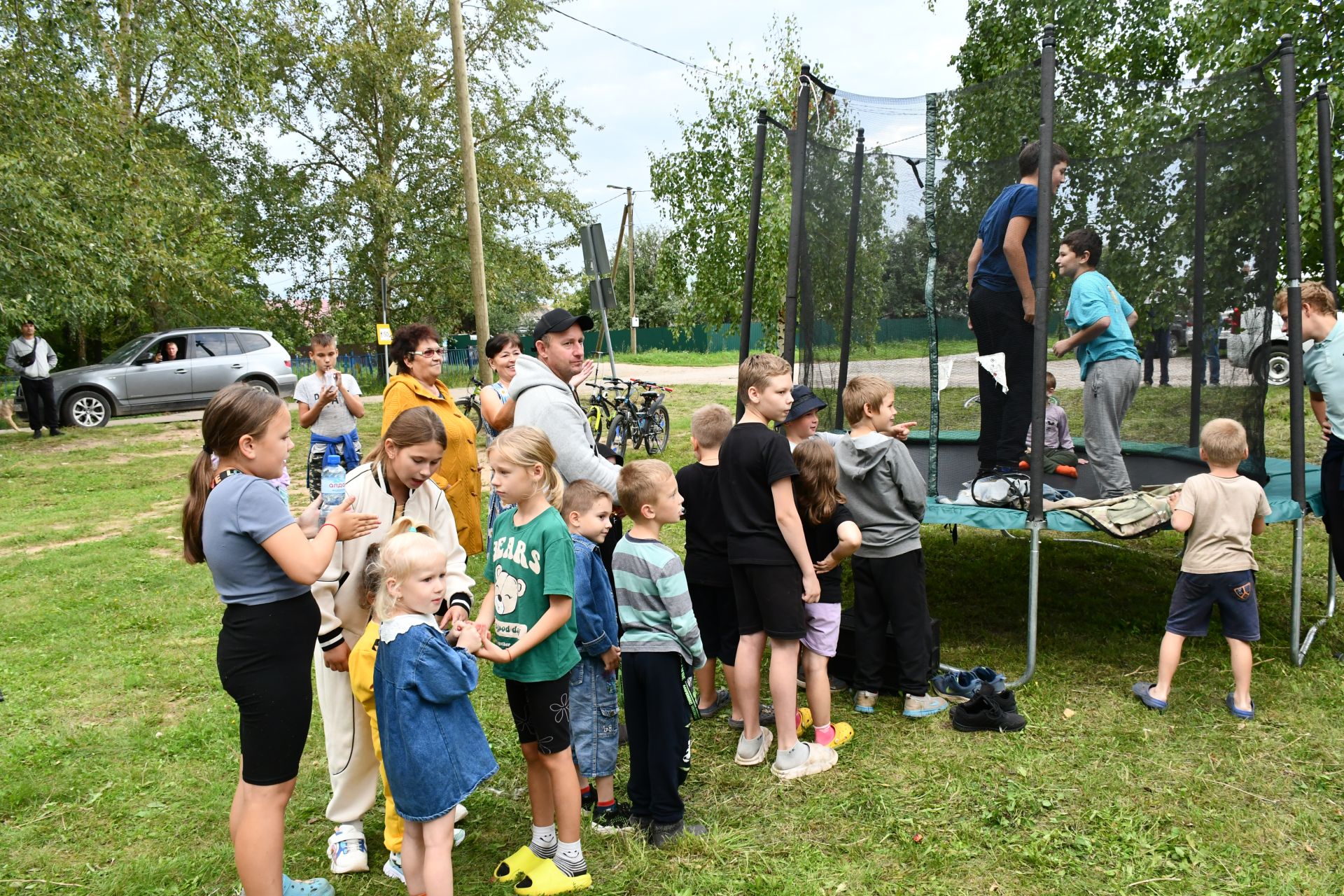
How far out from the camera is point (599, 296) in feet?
28.7

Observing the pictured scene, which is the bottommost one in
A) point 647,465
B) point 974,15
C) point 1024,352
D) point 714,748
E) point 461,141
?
point 714,748

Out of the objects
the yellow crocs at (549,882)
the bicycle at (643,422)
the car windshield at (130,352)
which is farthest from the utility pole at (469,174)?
the car windshield at (130,352)

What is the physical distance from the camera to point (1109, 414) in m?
4.80

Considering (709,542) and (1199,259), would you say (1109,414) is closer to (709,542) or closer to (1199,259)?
(1199,259)

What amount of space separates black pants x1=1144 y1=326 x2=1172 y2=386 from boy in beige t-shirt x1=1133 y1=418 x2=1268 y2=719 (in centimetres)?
135

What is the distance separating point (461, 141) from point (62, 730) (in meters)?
8.45

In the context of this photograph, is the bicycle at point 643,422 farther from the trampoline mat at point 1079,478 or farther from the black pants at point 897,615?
the black pants at point 897,615

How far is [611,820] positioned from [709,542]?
1.19 m

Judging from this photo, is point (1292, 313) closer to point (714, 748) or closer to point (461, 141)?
point (714, 748)

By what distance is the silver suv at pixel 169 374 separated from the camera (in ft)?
52.2

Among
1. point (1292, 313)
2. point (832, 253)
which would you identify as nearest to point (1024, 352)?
point (1292, 313)

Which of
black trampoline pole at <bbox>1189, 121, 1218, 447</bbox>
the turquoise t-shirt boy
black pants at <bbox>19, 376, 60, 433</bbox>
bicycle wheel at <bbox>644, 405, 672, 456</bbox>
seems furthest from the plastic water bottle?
black pants at <bbox>19, 376, 60, 433</bbox>

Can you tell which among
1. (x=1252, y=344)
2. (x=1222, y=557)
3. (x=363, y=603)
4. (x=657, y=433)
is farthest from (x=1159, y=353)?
(x=657, y=433)

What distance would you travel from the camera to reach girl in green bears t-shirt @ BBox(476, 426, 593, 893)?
9.29 ft
